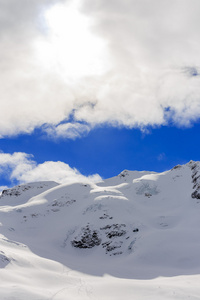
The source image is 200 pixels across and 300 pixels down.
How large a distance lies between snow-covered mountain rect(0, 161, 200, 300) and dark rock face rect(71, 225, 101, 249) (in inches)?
7.7

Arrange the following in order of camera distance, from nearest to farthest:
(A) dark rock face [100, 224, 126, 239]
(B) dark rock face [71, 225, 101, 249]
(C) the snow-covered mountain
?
(C) the snow-covered mountain, (B) dark rock face [71, 225, 101, 249], (A) dark rock face [100, 224, 126, 239]

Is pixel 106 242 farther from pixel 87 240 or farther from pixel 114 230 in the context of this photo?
pixel 87 240

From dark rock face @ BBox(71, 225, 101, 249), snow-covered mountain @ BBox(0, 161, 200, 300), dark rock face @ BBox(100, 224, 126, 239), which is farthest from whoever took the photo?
dark rock face @ BBox(100, 224, 126, 239)

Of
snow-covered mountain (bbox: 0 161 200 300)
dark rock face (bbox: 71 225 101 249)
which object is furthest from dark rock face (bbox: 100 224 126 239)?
dark rock face (bbox: 71 225 101 249)

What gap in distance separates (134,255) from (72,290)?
729 inches

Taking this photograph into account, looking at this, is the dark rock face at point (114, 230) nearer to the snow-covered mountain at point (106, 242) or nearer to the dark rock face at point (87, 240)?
the snow-covered mountain at point (106, 242)

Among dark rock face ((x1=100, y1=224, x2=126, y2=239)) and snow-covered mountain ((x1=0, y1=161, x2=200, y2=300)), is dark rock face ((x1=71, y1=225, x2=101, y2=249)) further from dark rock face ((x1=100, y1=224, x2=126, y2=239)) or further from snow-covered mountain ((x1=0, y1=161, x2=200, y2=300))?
dark rock face ((x1=100, y1=224, x2=126, y2=239))

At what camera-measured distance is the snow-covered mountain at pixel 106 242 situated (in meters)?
22.0

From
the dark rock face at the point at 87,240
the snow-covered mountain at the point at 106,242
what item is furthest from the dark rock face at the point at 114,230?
the dark rock face at the point at 87,240

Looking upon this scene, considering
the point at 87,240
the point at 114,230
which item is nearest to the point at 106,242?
the point at 114,230

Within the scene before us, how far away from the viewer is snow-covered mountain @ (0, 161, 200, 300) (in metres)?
22.0

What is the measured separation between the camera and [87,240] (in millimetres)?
47062

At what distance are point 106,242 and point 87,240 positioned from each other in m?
3.86

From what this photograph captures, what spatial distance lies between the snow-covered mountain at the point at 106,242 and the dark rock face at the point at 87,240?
0.20 meters
